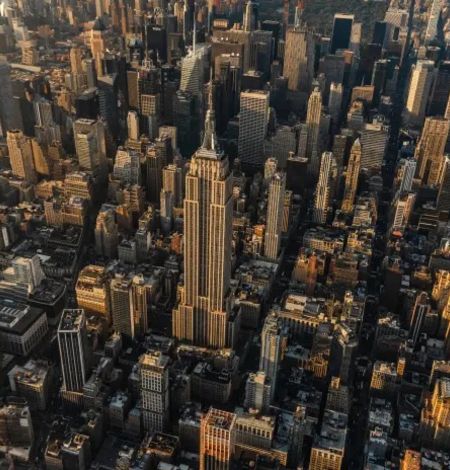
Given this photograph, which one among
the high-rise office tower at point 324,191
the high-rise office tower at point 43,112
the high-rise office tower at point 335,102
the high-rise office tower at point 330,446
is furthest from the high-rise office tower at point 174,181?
the high-rise office tower at point 335,102

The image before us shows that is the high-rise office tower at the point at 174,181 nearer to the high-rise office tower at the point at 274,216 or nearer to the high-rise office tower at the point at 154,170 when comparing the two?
the high-rise office tower at the point at 154,170

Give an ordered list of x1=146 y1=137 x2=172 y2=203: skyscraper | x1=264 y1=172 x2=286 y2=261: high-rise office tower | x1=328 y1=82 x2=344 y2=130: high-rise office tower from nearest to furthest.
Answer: x1=264 y1=172 x2=286 y2=261: high-rise office tower < x1=146 y1=137 x2=172 y2=203: skyscraper < x1=328 y1=82 x2=344 y2=130: high-rise office tower

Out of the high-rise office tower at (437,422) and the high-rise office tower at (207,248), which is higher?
the high-rise office tower at (207,248)

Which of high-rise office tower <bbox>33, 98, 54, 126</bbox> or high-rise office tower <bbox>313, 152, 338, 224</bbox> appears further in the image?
high-rise office tower <bbox>33, 98, 54, 126</bbox>

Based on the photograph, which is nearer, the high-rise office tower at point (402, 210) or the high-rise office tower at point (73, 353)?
the high-rise office tower at point (73, 353)

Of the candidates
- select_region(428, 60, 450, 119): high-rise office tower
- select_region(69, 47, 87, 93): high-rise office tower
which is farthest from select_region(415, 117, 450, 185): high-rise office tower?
select_region(69, 47, 87, 93): high-rise office tower

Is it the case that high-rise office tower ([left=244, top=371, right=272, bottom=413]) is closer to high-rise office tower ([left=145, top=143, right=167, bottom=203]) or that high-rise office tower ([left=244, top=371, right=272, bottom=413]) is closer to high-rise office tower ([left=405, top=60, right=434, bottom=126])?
high-rise office tower ([left=145, top=143, right=167, bottom=203])
